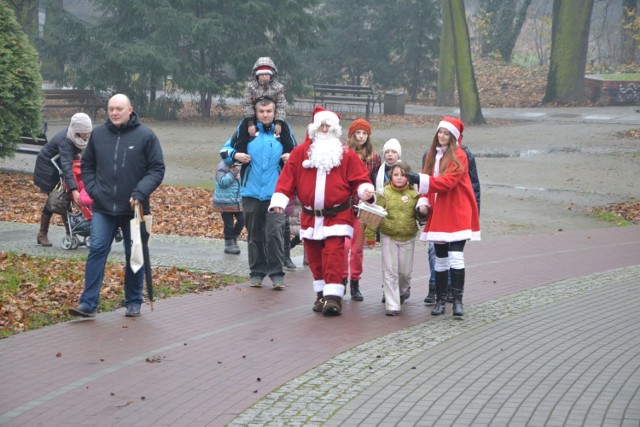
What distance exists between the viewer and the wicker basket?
391 inches

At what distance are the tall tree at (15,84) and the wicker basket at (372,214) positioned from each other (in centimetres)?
1105

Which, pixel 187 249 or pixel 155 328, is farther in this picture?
pixel 187 249

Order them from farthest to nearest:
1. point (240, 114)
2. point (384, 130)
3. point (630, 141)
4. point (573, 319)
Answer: point (240, 114)
point (384, 130)
point (630, 141)
point (573, 319)

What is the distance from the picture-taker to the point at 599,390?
7.50 m

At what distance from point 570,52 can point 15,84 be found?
23127 mm

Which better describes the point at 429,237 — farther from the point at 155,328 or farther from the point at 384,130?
the point at 384,130

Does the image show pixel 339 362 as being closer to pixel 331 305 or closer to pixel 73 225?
pixel 331 305

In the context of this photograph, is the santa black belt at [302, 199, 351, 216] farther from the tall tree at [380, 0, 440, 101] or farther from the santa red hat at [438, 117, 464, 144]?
the tall tree at [380, 0, 440, 101]

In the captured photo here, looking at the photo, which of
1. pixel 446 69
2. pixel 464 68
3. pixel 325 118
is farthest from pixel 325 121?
pixel 446 69

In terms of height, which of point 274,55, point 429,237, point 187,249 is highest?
point 274,55

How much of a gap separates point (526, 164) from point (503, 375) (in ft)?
55.2

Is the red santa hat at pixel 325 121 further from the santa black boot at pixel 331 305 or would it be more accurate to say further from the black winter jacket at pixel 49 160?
the black winter jacket at pixel 49 160

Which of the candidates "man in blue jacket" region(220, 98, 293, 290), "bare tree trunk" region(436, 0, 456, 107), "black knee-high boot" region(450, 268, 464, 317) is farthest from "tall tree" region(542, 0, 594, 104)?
"black knee-high boot" region(450, 268, 464, 317)

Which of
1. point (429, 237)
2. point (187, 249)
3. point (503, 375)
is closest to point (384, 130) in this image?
point (187, 249)
